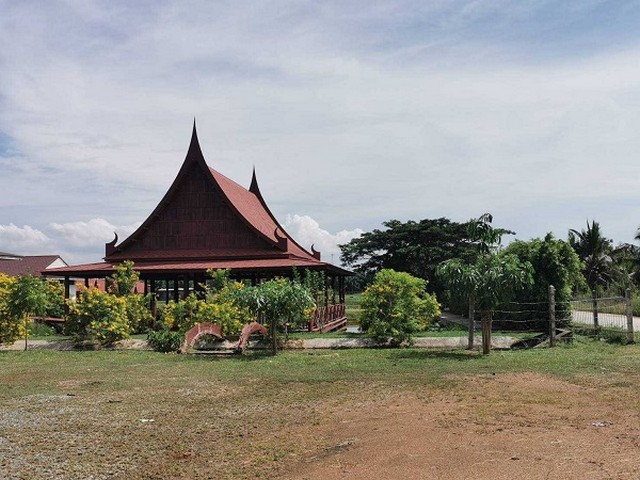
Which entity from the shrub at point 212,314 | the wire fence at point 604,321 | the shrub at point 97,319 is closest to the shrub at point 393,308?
the shrub at point 212,314

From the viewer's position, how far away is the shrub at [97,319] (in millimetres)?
16859

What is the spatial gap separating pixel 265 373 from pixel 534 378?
477 cm

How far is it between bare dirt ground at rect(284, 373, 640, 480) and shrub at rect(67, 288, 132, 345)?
10.8 meters

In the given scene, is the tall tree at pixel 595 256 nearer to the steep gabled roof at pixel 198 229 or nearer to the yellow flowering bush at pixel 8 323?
the steep gabled roof at pixel 198 229

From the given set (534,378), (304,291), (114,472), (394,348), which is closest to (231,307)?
(304,291)

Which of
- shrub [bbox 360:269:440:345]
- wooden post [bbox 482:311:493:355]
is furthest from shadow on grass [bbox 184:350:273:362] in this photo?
wooden post [bbox 482:311:493:355]

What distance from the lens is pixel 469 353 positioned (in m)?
13.9

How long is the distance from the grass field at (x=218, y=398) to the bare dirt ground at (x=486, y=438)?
6.8 inches

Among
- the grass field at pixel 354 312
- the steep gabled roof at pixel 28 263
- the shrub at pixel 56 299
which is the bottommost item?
the grass field at pixel 354 312

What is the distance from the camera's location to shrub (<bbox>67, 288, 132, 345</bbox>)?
1686 centimetres

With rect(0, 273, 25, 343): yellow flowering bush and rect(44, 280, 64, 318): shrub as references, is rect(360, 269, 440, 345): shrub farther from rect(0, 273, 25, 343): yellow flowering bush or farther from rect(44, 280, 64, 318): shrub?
rect(44, 280, 64, 318): shrub

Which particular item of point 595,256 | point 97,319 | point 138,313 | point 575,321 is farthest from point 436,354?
point 595,256

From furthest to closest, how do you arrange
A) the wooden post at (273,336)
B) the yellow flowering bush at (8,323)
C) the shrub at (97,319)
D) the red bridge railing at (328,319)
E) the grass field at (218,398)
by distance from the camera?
1. the red bridge railing at (328,319)
2. the yellow flowering bush at (8,323)
3. the shrub at (97,319)
4. the wooden post at (273,336)
5. the grass field at (218,398)

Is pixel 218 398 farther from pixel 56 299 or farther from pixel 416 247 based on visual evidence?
pixel 416 247
